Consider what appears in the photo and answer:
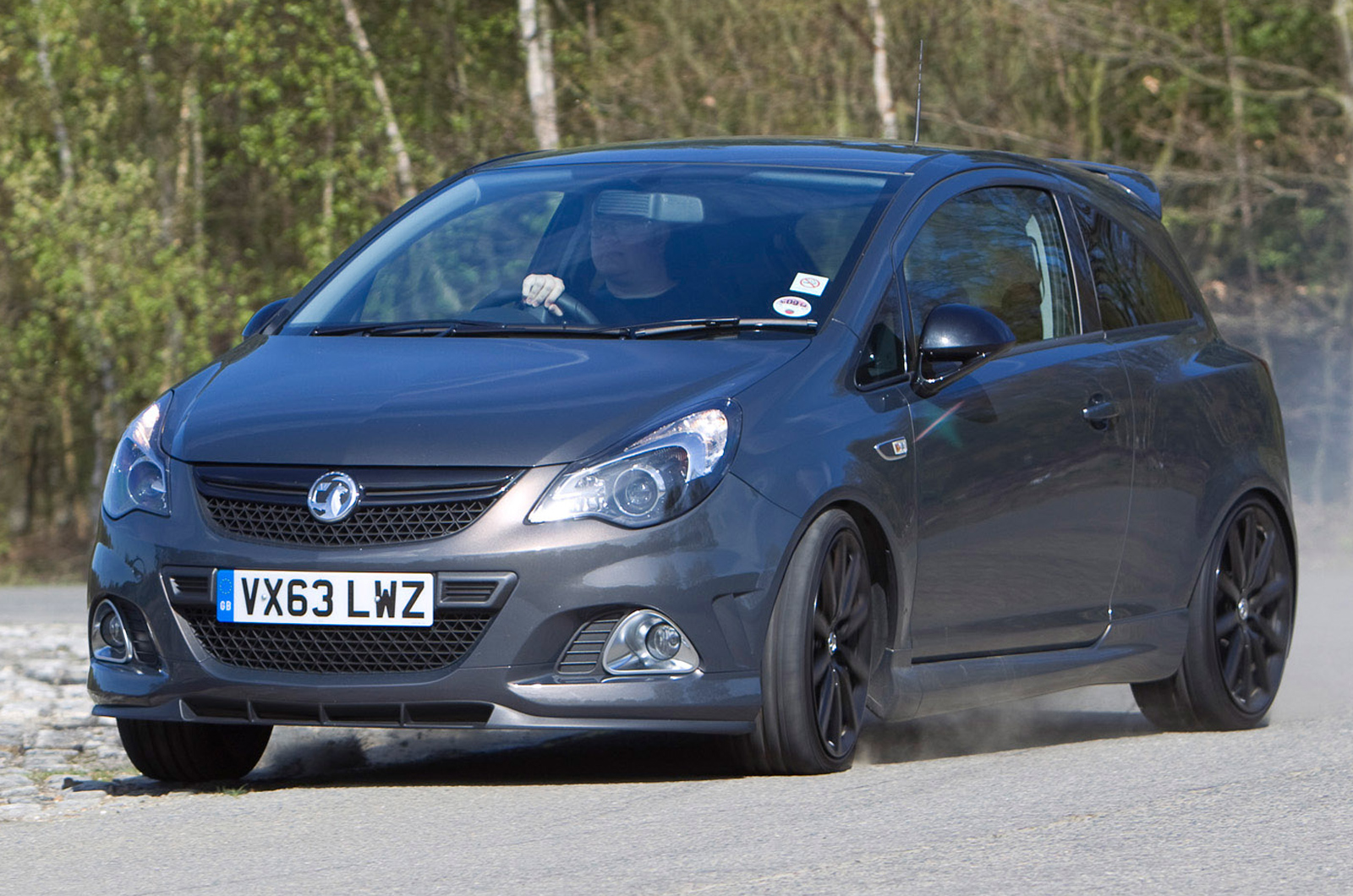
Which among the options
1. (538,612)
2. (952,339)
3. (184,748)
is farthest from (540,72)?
(538,612)

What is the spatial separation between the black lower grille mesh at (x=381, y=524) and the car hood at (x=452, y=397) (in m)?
0.10

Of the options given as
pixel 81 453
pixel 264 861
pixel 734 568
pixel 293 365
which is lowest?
pixel 81 453

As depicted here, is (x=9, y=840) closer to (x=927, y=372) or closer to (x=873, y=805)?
(x=873, y=805)

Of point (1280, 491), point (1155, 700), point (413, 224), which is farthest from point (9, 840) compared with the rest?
point (1280, 491)

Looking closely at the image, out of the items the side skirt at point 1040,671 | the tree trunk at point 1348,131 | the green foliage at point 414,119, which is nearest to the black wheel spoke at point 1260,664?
the side skirt at point 1040,671

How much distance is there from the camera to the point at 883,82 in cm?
2222

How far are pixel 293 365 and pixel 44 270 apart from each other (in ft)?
82.8

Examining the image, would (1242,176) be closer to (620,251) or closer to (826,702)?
(620,251)

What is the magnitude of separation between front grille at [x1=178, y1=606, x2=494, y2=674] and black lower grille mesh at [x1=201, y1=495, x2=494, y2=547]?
0.64ft

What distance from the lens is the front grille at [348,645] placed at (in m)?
5.02

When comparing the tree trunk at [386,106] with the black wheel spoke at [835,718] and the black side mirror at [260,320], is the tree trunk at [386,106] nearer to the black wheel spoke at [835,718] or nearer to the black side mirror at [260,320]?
the black side mirror at [260,320]

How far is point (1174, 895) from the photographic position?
4.02 metres

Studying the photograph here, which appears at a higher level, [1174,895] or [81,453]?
[1174,895]

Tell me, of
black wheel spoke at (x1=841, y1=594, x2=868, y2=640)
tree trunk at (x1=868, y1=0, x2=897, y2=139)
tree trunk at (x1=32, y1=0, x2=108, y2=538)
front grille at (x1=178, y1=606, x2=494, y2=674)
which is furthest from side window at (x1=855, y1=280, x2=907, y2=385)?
tree trunk at (x1=32, y1=0, x2=108, y2=538)
